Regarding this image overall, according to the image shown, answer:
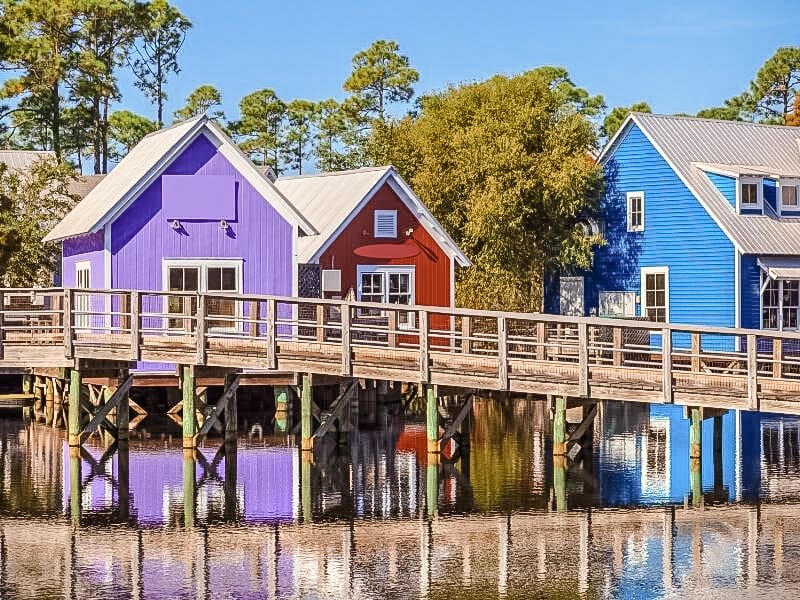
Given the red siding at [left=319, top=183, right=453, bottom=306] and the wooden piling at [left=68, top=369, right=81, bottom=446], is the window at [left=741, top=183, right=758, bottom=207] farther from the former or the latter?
the wooden piling at [left=68, top=369, right=81, bottom=446]

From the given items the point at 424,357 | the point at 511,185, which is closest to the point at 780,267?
the point at 511,185

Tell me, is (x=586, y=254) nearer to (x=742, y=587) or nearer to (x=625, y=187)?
(x=625, y=187)

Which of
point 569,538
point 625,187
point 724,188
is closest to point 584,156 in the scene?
point 625,187

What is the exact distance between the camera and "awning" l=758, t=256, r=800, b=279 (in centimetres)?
5116

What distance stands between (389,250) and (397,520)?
72.9 feet

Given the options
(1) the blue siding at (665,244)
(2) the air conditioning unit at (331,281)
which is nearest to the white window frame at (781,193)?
(1) the blue siding at (665,244)

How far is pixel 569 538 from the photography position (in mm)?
25969

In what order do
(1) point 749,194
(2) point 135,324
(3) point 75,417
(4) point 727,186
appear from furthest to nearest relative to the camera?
1. (1) point 749,194
2. (4) point 727,186
3. (3) point 75,417
4. (2) point 135,324

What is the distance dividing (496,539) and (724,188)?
97.3 feet

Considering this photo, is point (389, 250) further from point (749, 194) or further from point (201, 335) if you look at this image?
point (201, 335)

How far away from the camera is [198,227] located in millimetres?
42375

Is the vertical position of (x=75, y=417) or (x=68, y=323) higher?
(x=68, y=323)

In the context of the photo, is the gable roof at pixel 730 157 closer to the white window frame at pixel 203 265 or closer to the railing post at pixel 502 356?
the white window frame at pixel 203 265

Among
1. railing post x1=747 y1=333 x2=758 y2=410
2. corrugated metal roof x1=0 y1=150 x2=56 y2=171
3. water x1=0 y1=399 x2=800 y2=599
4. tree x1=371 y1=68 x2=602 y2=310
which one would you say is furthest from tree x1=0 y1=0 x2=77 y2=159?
railing post x1=747 y1=333 x2=758 y2=410
